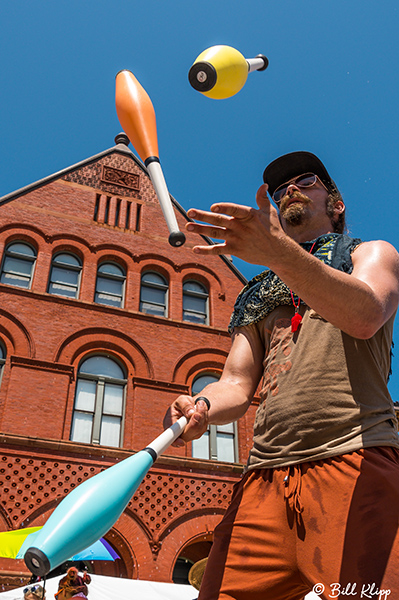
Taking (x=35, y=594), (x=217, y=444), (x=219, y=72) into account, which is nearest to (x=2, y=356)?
(x=217, y=444)

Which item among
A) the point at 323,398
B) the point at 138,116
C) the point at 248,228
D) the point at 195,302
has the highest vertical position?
the point at 195,302

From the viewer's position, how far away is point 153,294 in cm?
1561

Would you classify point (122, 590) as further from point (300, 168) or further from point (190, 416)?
point (300, 168)

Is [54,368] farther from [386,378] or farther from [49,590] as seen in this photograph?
[386,378]

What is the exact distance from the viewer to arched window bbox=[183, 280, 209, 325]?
1573 cm

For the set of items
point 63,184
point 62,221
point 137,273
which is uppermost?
point 63,184

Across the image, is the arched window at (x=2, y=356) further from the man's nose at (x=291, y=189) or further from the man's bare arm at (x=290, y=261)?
the man's bare arm at (x=290, y=261)

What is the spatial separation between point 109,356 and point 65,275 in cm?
280

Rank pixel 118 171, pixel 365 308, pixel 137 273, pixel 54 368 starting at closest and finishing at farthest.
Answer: pixel 365 308
pixel 54 368
pixel 137 273
pixel 118 171

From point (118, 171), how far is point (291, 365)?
16.7 meters

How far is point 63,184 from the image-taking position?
1684 centimetres

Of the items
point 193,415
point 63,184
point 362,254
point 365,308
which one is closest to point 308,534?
point 193,415

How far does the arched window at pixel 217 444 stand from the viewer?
13.2m

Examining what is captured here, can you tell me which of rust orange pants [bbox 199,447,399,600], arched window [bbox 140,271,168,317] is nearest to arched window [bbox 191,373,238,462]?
arched window [bbox 140,271,168,317]
